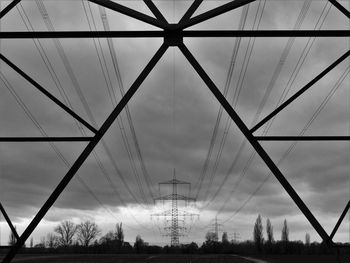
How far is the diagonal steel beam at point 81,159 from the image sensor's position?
17391mm

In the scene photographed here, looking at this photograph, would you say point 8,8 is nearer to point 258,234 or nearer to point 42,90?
point 42,90

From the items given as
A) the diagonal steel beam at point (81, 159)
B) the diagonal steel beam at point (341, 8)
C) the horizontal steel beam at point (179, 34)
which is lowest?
the diagonal steel beam at point (81, 159)

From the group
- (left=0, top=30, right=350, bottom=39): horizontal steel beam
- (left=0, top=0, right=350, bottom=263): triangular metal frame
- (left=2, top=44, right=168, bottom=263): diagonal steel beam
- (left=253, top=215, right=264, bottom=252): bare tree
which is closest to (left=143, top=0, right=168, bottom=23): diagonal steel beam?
(left=0, top=0, right=350, bottom=263): triangular metal frame

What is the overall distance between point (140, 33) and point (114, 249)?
139534mm

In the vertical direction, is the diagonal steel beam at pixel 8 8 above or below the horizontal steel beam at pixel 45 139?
above

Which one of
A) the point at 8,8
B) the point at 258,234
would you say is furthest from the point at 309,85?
the point at 258,234

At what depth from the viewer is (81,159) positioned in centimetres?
1766

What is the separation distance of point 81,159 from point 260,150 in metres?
5.95

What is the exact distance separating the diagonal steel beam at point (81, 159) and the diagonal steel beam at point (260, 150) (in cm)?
142

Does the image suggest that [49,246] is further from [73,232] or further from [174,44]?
[174,44]

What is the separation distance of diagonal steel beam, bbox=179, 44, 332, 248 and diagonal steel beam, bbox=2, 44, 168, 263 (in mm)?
1425

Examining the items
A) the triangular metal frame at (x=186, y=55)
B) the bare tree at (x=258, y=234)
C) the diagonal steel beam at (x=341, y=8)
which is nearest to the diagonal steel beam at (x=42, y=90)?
the triangular metal frame at (x=186, y=55)

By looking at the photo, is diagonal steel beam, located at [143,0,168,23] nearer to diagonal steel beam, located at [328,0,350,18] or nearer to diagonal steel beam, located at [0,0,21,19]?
diagonal steel beam, located at [0,0,21,19]

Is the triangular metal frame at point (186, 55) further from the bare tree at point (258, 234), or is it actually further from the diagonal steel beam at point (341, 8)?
the bare tree at point (258, 234)
